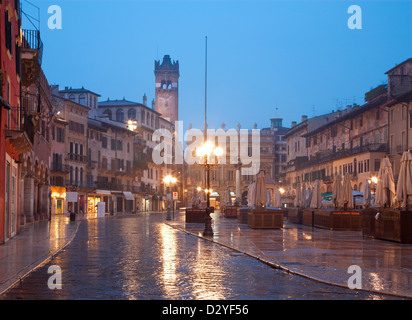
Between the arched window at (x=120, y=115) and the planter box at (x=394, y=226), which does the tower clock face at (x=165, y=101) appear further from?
the planter box at (x=394, y=226)

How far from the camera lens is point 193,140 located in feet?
398

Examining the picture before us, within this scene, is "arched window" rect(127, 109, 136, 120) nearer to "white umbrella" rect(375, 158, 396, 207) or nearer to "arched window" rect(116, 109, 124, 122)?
"arched window" rect(116, 109, 124, 122)

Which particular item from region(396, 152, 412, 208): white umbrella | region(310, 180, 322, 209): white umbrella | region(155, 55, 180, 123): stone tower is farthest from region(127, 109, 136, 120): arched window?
region(396, 152, 412, 208): white umbrella

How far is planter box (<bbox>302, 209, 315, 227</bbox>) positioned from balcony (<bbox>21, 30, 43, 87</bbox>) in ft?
55.7

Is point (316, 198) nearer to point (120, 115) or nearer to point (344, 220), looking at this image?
point (344, 220)

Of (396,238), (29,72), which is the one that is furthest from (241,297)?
(29,72)

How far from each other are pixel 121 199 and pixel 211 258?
74.0 m

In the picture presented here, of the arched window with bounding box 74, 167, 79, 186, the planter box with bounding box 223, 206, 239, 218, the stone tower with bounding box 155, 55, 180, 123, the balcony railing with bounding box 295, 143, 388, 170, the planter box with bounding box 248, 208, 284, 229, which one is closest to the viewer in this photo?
the planter box with bounding box 248, 208, 284, 229

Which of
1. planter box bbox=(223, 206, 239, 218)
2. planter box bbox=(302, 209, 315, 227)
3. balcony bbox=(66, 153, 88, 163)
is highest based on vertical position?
balcony bbox=(66, 153, 88, 163)

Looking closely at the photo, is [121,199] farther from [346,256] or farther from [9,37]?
[346,256]

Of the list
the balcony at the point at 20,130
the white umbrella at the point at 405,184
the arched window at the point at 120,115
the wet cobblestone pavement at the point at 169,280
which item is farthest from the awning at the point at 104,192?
the wet cobblestone pavement at the point at 169,280

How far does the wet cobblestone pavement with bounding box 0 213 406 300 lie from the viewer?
9508 mm

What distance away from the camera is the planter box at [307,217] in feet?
110

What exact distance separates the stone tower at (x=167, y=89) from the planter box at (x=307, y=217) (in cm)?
10359
